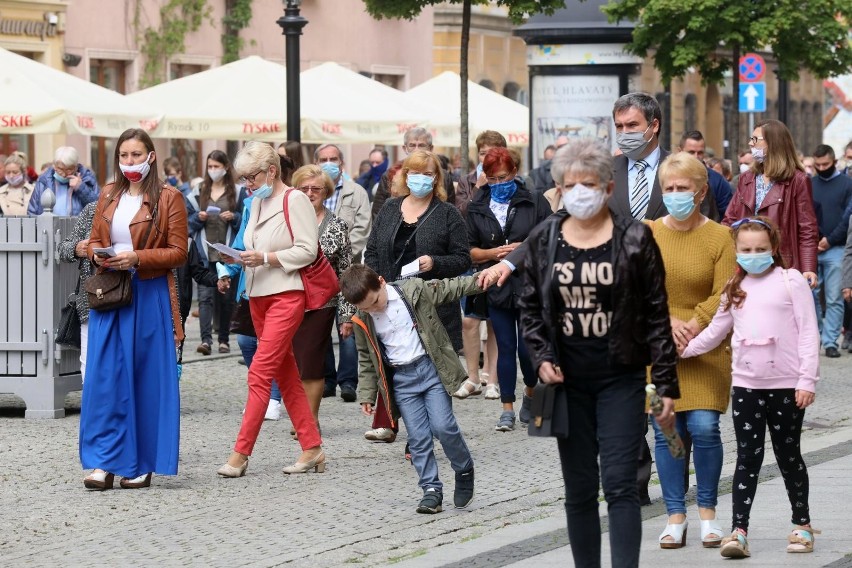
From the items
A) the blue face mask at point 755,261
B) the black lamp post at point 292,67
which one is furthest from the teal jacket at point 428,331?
the black lamp post at point 292,67

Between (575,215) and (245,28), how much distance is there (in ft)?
90.9

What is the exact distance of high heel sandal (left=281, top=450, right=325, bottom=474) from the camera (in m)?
10.2

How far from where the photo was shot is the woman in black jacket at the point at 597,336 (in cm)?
646

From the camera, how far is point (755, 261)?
25.2ft

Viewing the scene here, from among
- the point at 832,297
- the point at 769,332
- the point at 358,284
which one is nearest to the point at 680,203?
the point at 769,332

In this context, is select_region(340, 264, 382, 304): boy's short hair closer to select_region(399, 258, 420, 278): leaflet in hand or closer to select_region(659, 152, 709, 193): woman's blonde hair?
select_region(399, 258, 420, 278): leaflet in hand

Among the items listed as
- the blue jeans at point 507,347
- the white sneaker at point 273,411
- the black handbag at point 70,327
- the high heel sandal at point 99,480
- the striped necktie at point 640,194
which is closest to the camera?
the striped necktie at point 640,194

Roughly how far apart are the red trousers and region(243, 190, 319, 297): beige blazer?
0.07 metres

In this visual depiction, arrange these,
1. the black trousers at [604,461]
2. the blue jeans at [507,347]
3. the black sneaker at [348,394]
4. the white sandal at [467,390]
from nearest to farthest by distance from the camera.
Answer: the black trousers at [604,461]
the blue jeans at [507,347]
the black sneaker at [348,394]
the white sandal at [467,390]

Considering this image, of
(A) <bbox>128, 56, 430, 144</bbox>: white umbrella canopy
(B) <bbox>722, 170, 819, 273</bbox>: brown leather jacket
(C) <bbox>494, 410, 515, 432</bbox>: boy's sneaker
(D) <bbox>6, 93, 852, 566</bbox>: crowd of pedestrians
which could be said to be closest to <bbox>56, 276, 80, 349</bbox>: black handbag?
(D) <bbox>6, 93, 852, 566</bbox>: crowd of pedestrians

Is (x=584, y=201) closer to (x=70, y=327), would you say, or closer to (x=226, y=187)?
(x=70, y=327)

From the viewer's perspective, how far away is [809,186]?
12.3 m

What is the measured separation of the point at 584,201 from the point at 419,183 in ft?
14.9

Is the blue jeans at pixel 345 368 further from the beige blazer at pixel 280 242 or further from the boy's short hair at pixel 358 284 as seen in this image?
the boy's short hair at pixel 358 284
